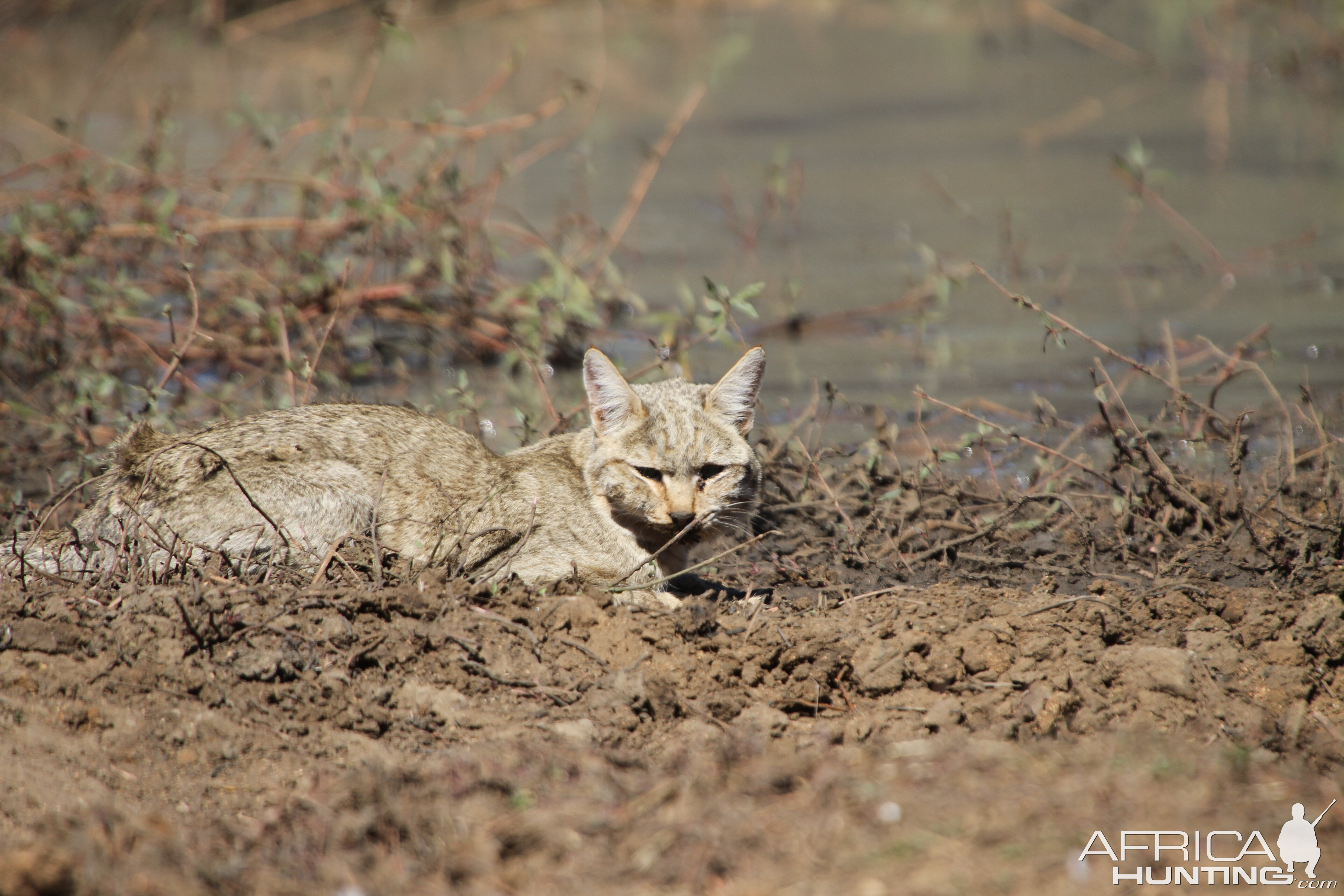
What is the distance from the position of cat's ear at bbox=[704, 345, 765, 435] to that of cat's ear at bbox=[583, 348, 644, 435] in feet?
1.07

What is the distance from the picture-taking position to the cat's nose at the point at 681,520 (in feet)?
15.0

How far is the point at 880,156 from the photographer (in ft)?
43.6

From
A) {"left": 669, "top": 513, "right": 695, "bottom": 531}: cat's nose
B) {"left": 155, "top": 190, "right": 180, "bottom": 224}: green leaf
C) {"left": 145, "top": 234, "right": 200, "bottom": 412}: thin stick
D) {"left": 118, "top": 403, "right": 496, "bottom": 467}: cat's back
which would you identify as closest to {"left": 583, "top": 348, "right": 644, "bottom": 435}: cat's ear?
{"left": 669, "top": 513, "right": 695, "bottom": 531}: cat's nose

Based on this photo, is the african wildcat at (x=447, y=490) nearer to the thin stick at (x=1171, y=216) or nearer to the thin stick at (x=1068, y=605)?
the thin stick at (x=1068, y=605)

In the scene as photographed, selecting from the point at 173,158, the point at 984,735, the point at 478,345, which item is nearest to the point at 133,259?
the point at 173,158

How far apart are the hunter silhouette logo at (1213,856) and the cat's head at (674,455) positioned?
222 centimetres

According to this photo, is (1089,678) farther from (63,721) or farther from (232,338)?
(232,338)

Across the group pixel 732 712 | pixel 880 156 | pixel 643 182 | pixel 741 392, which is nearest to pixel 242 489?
pixel 732 712

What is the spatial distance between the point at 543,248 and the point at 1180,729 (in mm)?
5206

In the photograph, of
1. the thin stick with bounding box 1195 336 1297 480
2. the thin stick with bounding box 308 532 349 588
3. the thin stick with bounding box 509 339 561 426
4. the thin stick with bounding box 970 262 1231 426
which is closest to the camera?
the thin stick with bounding box 308 532 349 588

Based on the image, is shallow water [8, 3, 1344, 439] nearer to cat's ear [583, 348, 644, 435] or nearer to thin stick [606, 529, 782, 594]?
cat's ear [583, 348, 644, 435]

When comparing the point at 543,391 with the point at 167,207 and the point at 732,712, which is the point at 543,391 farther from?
the point at 167,207

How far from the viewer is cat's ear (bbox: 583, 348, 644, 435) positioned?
469cm

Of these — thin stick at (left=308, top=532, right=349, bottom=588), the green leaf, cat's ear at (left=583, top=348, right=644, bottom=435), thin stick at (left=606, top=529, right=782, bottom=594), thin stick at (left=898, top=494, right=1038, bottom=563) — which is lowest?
thin stick at (left=898, top=494, right=1038, bottom=563)
